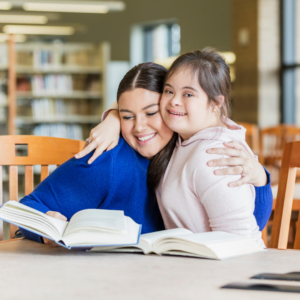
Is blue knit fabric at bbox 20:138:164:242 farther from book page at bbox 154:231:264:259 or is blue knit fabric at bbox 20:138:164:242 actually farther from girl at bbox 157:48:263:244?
book page at bbox 154:231:264:259

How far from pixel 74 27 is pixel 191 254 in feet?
21.4

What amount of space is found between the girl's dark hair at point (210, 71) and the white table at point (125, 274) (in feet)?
1.29

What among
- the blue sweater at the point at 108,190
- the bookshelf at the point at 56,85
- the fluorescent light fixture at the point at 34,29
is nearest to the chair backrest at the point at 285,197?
the blue sweater at the point at 108,190

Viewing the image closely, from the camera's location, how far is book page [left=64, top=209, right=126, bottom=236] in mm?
814

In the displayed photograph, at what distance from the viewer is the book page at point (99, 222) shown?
0.81 m

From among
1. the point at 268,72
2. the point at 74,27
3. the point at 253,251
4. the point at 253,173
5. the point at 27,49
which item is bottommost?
the point at 253,251

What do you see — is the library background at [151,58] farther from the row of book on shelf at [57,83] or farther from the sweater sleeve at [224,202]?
the sweater sleeve at [224,202]

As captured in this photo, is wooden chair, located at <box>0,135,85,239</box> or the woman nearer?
the woman

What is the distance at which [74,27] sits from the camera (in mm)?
6816

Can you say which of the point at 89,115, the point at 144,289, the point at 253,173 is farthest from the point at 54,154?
the point at 89,115

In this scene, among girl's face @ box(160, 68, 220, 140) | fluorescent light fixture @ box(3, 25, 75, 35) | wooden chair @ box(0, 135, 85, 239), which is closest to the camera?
girl's face @ box(160, 68, 220, 140)

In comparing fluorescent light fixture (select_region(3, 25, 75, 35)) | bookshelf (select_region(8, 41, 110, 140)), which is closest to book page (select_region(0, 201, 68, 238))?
bookshelf (select_region(8, 41, 110, 140))

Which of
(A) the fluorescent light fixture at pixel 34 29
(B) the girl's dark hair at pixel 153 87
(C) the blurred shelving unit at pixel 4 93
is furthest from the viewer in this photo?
(A) the fluorescent light fixture at pixel 34 29

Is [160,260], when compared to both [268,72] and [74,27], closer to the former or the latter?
[268,72]
